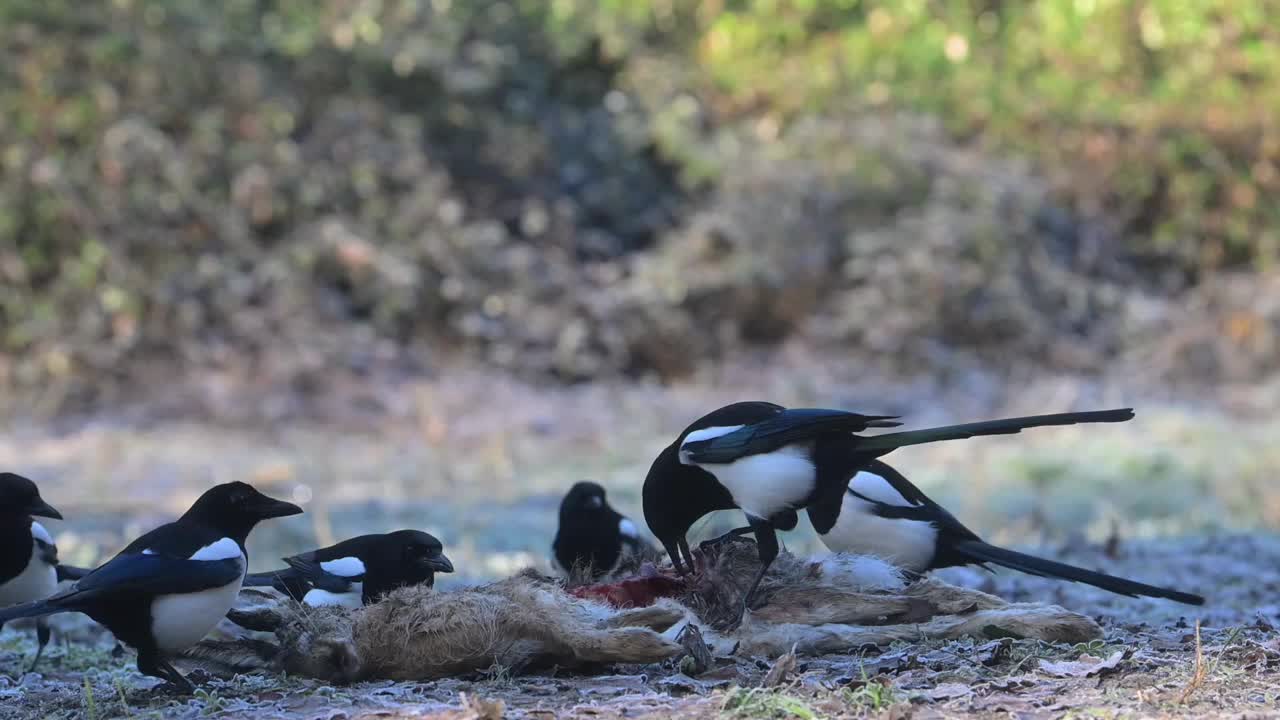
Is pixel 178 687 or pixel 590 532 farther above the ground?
pixel 590 532

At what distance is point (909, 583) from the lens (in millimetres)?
4441

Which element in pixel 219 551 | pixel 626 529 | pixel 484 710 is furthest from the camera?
pixel 626 529

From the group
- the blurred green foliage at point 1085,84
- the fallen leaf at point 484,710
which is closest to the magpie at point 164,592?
the fallen leaf at point 484,710

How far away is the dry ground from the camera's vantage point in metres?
3.57

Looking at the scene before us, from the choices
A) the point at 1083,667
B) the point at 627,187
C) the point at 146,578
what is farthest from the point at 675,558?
the point at 627,187

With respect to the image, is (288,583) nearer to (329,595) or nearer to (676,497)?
(329,595)

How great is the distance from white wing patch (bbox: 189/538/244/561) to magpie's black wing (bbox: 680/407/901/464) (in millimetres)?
1252

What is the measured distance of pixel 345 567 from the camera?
4.56 meters

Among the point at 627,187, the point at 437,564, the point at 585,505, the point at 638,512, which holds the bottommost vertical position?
the point at 437,564

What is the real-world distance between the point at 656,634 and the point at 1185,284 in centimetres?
1176

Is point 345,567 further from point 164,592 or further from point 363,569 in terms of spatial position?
point 164,592

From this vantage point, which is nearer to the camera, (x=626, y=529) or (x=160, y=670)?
(x=160, y=670)

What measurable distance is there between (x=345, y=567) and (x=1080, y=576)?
2.05 metres

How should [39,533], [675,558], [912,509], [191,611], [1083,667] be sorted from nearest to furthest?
[1083,667], [191,611], [675,558], [39,533], [912,509]
